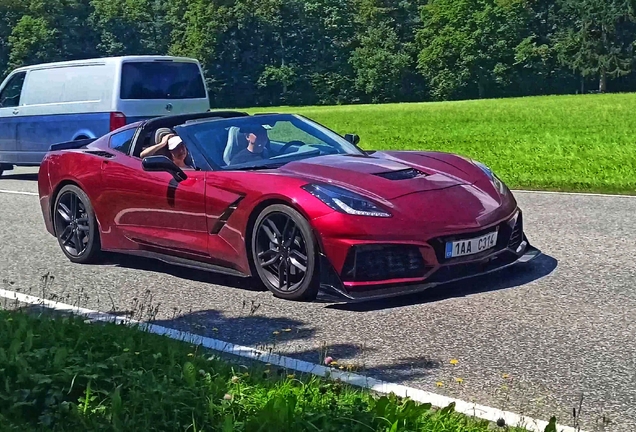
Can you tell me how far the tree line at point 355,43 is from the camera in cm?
9219

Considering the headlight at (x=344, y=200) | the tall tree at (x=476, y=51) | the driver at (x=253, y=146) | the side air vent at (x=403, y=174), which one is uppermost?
the driver at (x=253, y=146)

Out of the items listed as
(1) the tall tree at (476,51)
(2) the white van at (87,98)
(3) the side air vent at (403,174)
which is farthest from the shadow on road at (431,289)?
(1) the tall tree at (476,51)

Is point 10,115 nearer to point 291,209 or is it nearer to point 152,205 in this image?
point 152,205

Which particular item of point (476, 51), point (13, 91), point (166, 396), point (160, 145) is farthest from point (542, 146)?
point (476, 51)

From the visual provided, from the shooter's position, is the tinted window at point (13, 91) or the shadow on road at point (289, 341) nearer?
the shadow on road at point (289, 341)

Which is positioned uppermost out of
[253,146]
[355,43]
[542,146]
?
[253,146]

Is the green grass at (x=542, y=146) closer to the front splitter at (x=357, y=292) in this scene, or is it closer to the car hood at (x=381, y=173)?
the car hood at (x=381, y=173)

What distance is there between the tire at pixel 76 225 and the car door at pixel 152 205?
0.29 m

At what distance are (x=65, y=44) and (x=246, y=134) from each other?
9762cm

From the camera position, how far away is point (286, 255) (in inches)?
247

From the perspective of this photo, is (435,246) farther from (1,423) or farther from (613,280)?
(1,423)

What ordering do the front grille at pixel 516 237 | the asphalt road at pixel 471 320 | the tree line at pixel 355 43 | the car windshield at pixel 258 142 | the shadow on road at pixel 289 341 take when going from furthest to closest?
the tree line at pixel 355 43
the car windshield at pixel 258 142
the front grille at pixel 516 237
the shadow on road at pixel 289 341
the asphalt road at pixel 471 320

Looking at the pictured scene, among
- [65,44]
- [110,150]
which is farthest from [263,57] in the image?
[110,150]

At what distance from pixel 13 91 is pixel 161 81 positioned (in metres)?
3.02
